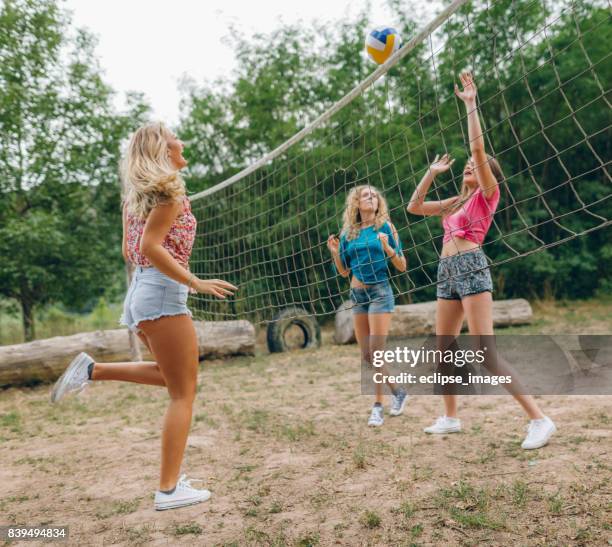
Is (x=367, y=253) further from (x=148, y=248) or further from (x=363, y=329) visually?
(x=148, y=248)

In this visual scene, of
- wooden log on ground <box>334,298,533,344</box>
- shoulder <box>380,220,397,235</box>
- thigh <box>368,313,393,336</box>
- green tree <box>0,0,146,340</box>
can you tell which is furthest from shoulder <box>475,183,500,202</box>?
green tree <box>0,0,146,340</box>

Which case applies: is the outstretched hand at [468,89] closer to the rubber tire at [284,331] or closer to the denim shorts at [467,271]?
the denim shorts at [467,271]

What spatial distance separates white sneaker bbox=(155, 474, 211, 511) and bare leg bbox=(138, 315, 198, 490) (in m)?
0.12

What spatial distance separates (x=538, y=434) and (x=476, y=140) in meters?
1.49

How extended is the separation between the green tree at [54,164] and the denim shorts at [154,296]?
6.64 m

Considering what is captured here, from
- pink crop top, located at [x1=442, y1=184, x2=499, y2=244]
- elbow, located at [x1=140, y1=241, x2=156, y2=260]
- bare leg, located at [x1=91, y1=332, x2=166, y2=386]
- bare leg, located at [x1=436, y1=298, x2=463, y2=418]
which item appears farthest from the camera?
bare leg, located at [x1=436, y1=298, x2=463, y2=418]

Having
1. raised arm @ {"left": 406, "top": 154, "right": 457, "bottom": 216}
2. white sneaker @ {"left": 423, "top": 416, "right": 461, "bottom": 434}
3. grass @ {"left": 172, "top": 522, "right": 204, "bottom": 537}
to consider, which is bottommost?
grass @ {"left": 172, "top": 522, "right": 204, "bottom": 537}

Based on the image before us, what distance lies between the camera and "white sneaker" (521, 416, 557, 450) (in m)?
2.87

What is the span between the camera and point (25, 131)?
8.73m

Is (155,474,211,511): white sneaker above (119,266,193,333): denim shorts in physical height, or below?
below

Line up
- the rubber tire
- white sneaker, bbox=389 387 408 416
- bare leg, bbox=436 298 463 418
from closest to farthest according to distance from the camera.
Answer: bare leg, bbox=436 298 463 418, white sneaker, bbox=389 387 408 416, the rubber tire

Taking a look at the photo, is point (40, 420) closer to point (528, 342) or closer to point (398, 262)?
point (398, 262)

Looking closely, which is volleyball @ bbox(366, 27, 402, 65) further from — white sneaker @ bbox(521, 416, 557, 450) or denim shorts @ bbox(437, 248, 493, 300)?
white sneaker @ bbox(521, 416, 557, 450)

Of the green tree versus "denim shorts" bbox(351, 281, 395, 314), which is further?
the green tree
